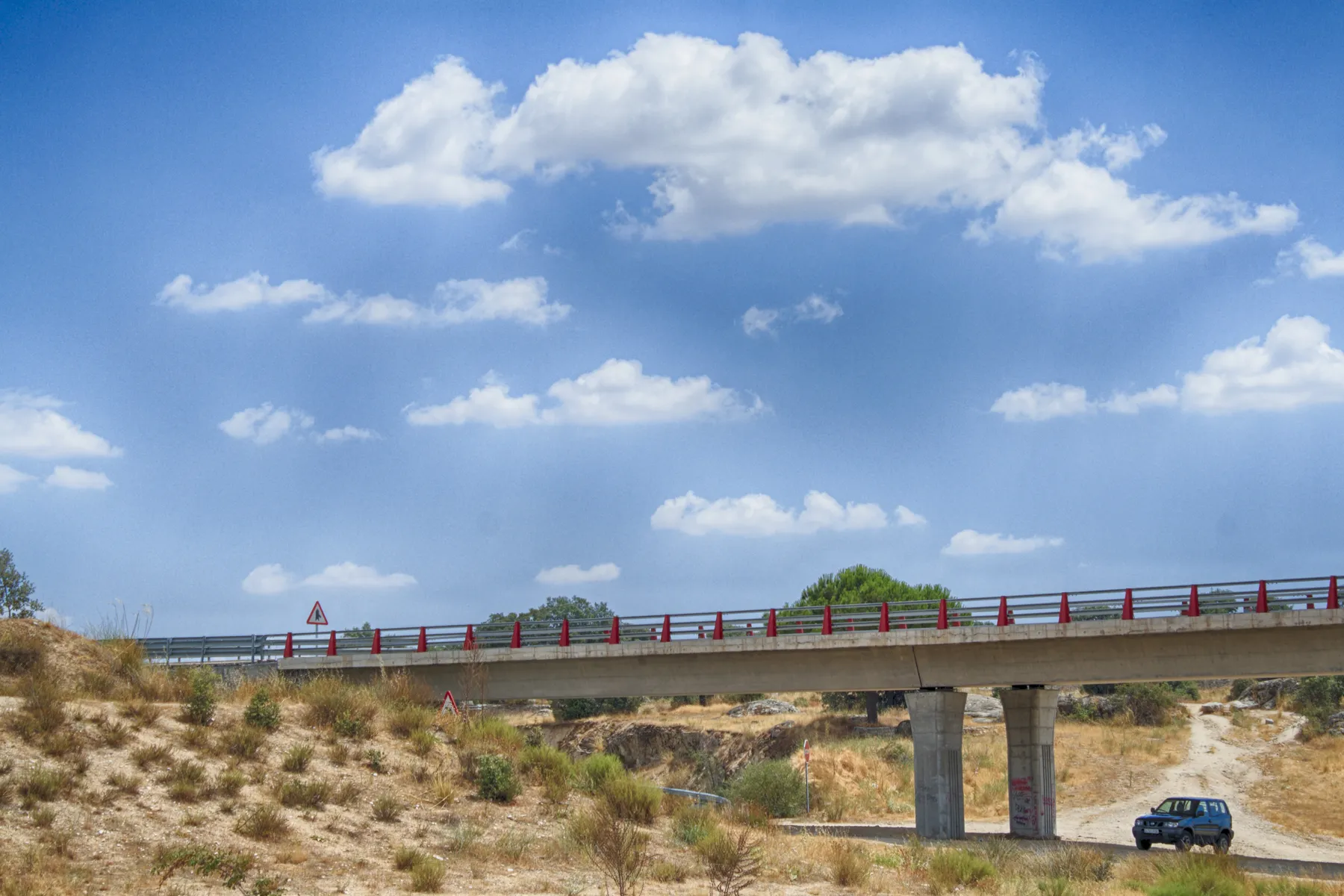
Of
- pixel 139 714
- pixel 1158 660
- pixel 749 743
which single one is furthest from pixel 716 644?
pixel 749 743

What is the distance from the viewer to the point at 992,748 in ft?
213

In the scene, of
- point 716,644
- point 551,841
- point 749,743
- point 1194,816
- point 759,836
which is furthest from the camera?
point 749,743

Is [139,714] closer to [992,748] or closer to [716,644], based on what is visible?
[716,644]

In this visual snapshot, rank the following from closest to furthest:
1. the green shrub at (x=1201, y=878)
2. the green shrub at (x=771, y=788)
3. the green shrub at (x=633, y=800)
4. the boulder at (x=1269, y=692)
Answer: the green shrub at (x=1201, y=878) < the green shrub at (x=633, y=800) < the green shrub at (x=771, y=788) < the boulder at (x=1269, y=692)

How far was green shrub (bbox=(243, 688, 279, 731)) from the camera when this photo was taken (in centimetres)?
2662

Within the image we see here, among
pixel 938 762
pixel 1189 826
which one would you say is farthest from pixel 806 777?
pixel 1189 826

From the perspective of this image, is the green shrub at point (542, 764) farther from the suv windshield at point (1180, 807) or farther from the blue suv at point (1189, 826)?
the suv windshield at point (1180, 807)

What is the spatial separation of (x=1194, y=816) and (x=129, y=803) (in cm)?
2837

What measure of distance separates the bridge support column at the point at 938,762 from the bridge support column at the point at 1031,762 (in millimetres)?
1650

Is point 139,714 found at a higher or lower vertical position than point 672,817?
higher

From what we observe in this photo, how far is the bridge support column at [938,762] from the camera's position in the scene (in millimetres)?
38062

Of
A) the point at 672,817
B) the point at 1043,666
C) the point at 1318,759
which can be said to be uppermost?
the point at 1043,666

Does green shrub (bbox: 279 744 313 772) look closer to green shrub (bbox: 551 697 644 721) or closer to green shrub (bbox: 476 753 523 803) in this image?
green shrub (bbox: 476 753 523 803)

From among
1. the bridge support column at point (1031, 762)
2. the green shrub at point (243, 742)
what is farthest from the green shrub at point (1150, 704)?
the green shrub at point (243, 742)
